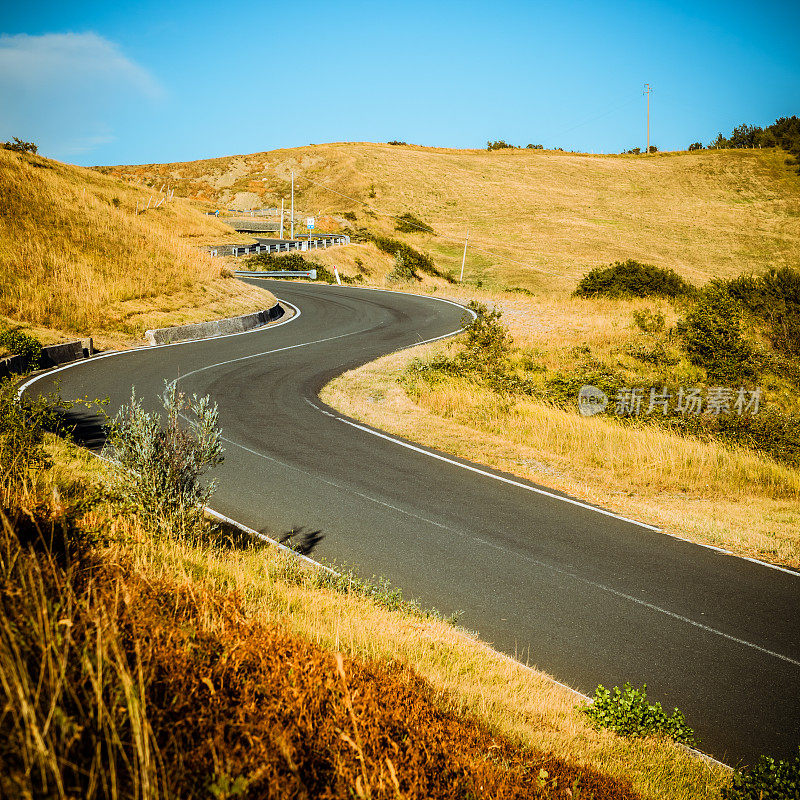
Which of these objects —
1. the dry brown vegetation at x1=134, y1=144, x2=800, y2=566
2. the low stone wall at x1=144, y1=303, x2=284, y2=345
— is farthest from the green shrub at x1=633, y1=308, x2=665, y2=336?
the low stone wall at x1=144, y1=303, x2=284, y2=345

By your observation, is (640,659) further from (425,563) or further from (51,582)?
(51,582)

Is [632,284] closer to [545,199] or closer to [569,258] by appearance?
[569,258]

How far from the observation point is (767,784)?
3770 mm

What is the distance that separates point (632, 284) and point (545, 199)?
181 feet

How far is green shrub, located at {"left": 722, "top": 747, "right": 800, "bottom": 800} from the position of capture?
3.69m

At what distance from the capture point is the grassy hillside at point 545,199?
6128cm

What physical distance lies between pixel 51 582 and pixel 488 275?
5271 centimetres

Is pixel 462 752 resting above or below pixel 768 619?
above

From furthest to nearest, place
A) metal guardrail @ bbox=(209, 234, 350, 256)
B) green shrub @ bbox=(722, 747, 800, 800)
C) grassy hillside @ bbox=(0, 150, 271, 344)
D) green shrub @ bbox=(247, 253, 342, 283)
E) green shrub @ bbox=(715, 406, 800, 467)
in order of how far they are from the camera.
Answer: metal guardrail @ bbox=(209, 234, 350, 256), green shrub @ bbox=(247, 253, 342, 283), grassy hillside @ bbox=(0, 150, 271, 344), green shrub @ bbox=(715, 406, 800, 467), green shrub @ bbox=(722, 747, 800, 800)

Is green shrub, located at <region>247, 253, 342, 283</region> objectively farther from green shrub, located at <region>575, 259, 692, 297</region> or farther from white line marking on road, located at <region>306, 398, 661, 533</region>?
white line marking on road, located at <region>306, 398, 661, 533</region>

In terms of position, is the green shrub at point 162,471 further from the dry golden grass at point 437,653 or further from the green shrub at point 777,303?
the green shrub at point 777,303

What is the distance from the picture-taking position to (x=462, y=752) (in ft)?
9.80

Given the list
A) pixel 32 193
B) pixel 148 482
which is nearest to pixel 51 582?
pixel 148 482
